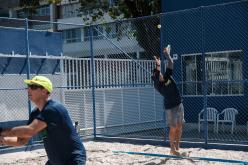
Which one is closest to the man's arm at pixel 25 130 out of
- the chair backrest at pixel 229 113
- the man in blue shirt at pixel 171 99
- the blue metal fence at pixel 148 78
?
the man in blue shirt at pixel 171 99

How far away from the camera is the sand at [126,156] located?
9516 millimetres

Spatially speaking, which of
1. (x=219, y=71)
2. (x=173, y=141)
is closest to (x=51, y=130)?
(x=173, y=141)

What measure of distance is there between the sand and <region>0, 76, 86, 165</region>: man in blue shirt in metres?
5.07

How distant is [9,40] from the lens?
1173 centimetres

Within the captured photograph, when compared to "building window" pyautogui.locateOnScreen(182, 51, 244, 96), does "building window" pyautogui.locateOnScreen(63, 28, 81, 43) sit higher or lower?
higher

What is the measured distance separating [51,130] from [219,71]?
1128 cm

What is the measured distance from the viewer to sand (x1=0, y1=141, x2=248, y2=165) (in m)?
9.52

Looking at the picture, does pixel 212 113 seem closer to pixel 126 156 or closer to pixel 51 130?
pixel 126 156

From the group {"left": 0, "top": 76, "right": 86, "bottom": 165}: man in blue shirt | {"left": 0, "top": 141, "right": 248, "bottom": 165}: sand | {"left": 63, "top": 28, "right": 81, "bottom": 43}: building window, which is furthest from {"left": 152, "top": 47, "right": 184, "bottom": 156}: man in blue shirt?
{"left": 63, "top": 28, "right": 81, "bottom": 43}: building window

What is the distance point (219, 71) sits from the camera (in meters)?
14.9

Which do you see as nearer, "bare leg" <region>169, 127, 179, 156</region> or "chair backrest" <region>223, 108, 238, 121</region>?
"bare leg" <region>169, 127, 179, 156</region>

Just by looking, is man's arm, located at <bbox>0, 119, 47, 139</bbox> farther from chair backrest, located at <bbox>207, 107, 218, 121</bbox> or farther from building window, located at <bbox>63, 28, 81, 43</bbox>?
building window, located at <bbox>63, 28, 81, 43</bbox>

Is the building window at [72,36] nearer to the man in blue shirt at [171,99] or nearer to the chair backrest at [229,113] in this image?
the chair backrest at [229,113]

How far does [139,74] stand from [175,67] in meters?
1.49
